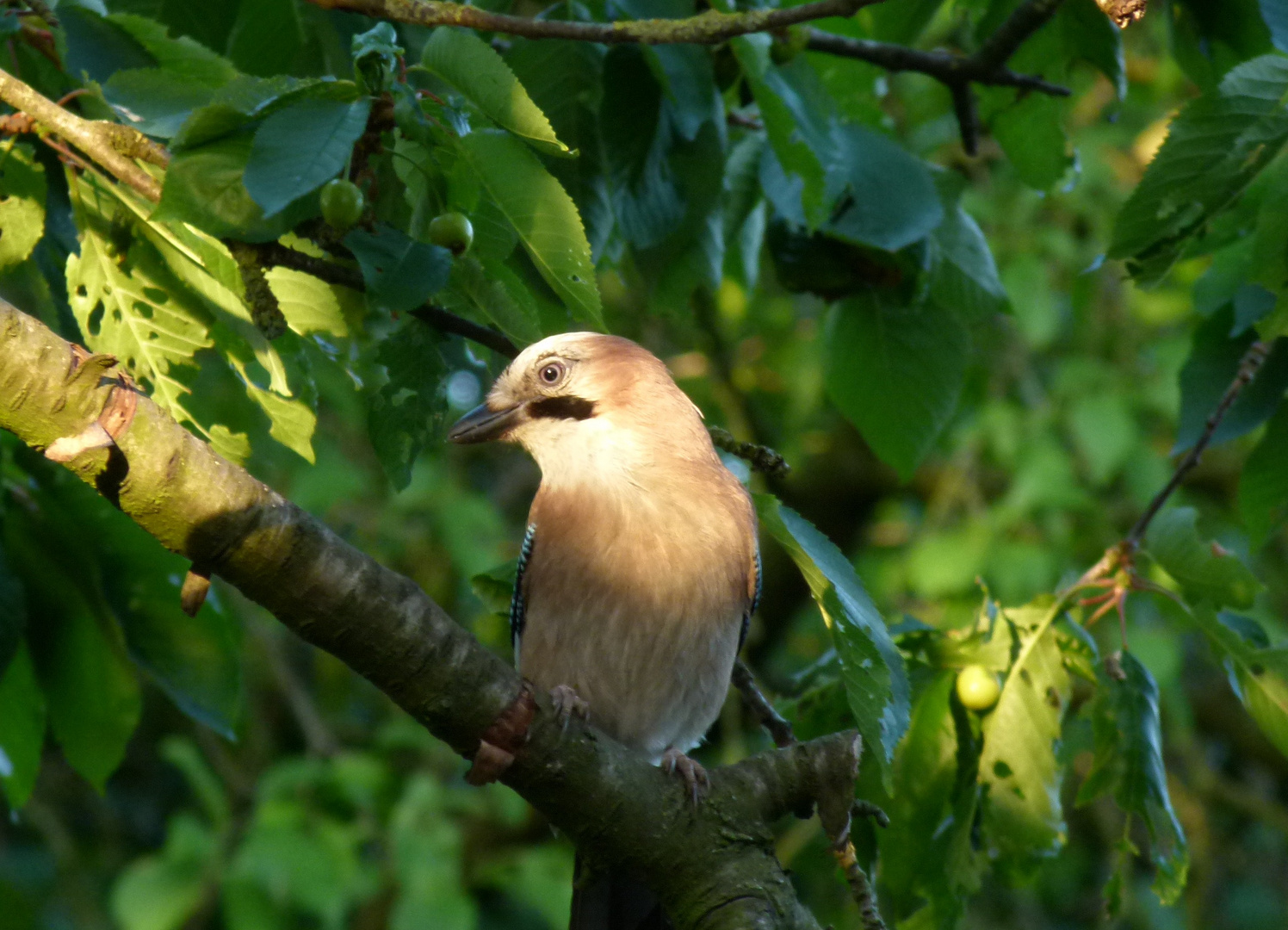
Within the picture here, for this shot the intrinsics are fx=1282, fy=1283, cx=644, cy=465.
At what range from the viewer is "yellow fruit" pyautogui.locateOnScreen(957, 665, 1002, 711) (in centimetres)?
340

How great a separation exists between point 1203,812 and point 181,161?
8.05 m

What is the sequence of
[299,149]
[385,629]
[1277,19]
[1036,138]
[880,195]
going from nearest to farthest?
[299,149], [385,629], [1277,19], [880,195], [1036,138]

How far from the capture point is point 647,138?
3400 mm

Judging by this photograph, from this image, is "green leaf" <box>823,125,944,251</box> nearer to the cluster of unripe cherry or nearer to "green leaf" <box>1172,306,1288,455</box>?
"green leaf" <box>1172,306,1288,455</box>

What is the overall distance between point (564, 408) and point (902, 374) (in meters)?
1.08

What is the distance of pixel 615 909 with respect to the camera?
3.79 metres

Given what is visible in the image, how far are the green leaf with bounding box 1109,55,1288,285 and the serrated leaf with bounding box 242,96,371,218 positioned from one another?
1.88m

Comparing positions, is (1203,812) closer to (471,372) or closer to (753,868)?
(471,372)

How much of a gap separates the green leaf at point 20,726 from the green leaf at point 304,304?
130 cm

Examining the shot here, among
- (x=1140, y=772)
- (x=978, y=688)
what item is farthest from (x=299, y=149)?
(x=1140, y=772)

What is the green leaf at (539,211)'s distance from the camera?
7.95ft

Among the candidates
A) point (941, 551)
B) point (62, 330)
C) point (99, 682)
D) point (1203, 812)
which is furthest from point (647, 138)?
point (1203, 812)

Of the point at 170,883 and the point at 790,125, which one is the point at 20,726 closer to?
the point at 790,125

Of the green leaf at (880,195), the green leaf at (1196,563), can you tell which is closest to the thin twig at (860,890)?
the green leaf at (1196,563)
